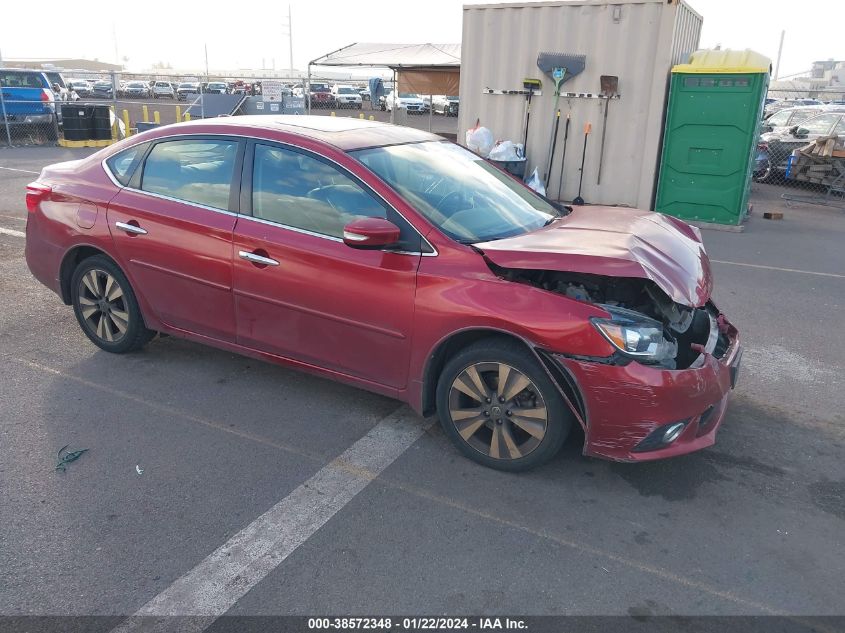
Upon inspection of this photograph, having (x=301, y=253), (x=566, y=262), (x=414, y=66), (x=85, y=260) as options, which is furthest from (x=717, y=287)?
(x=414, y=66)

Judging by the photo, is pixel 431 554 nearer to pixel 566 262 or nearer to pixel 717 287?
pixel 566 262

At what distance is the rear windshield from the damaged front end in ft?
69.1

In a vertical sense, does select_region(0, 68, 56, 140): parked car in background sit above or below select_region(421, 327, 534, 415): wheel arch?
above

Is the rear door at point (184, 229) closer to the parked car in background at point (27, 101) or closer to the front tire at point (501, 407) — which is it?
the front tire at point (501, 407)

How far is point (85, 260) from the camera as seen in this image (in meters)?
4.79

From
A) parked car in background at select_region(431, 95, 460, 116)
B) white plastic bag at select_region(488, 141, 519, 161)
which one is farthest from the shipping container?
parked car in background at select_region(431, 95, 460, 116)

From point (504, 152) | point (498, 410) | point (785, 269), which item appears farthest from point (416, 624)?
point (504, 152)

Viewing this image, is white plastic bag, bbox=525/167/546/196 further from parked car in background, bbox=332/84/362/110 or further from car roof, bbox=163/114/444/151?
parked car in background, bbox=332/84/362/110

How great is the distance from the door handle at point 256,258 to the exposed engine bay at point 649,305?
1.28 m

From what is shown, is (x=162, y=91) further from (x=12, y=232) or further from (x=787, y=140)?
(x=12, y=232)

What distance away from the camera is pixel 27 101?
18.8 meters

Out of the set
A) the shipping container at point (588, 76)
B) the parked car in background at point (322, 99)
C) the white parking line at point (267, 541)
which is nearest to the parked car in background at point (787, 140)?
the shipping container at point (588, 76)

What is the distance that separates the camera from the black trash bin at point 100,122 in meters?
18.6

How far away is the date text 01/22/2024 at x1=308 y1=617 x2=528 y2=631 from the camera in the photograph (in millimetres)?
2545
